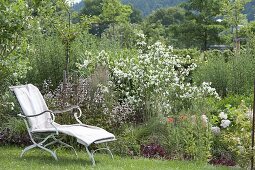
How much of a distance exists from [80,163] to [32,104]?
130cm

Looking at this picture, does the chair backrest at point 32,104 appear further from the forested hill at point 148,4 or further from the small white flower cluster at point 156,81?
the forested hill at point 148,4

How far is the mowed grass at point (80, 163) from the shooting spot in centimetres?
655

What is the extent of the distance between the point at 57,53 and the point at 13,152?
349 centimetres

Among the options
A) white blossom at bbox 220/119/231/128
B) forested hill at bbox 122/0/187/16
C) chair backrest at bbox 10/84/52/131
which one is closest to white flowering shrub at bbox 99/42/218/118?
white blossom at bbox 220/119/231/128

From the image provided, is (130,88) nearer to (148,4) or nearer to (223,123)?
(223,123)

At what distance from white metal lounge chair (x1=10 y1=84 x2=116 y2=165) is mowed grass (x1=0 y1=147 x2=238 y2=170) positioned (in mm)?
142

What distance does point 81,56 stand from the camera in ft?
35.3

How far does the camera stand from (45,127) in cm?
749

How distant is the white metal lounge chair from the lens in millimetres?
6776

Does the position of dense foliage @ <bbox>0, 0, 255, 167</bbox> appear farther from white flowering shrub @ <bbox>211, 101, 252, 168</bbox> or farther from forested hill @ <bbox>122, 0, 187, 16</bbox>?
forested hill @ <bbox>122, 0, 187, 16</bbox>

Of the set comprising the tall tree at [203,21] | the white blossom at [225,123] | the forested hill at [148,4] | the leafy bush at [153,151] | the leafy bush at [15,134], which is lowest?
the leafy bush at [153,151]

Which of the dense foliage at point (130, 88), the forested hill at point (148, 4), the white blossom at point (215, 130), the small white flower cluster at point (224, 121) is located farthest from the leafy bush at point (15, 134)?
the forested hill at point (148, 4)

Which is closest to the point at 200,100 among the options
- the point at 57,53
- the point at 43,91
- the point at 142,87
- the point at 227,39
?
the point at 142,87

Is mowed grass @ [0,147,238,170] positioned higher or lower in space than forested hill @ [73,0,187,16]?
lower
